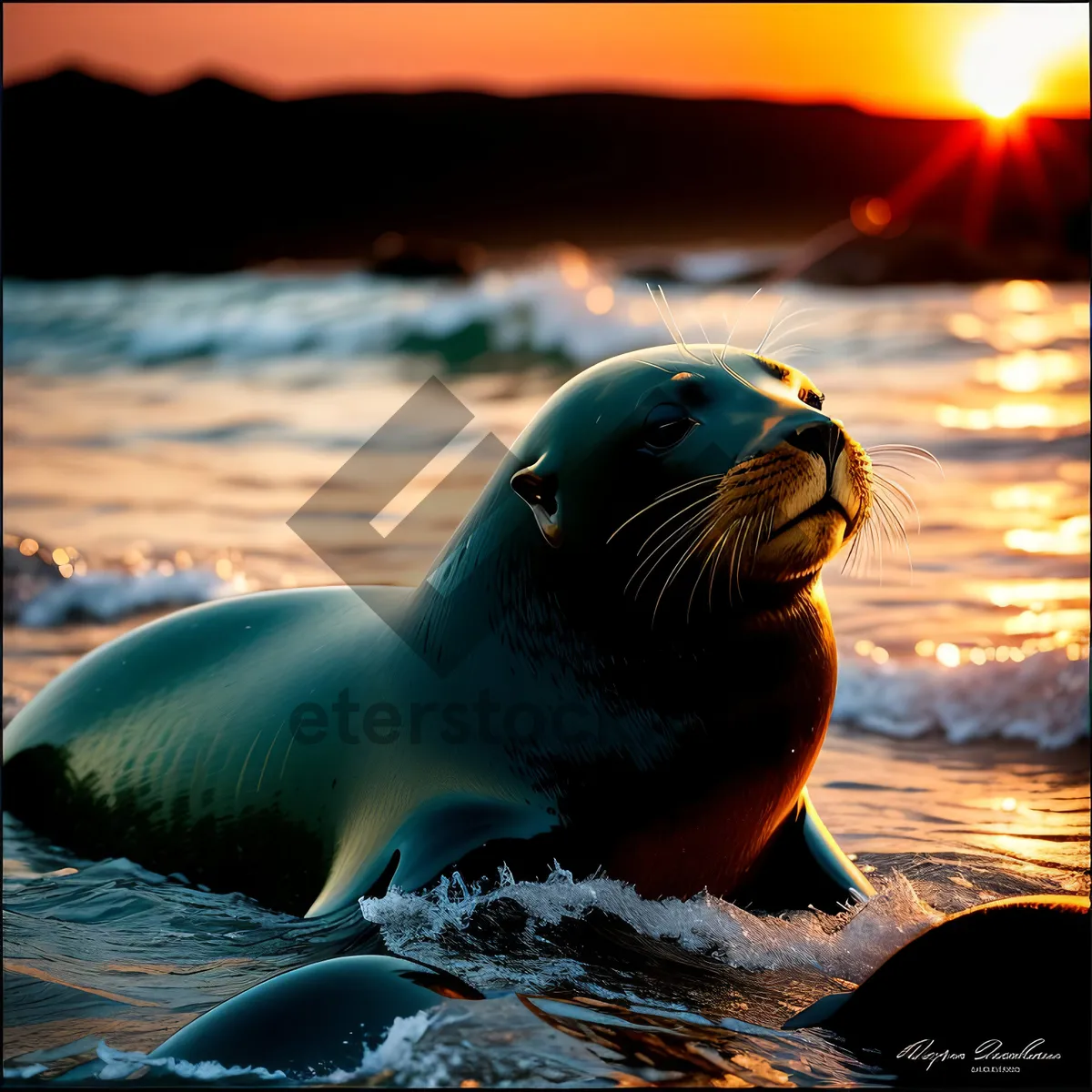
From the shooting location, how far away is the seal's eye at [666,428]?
4047mm

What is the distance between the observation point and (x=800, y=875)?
443 cm

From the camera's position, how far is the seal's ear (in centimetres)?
411

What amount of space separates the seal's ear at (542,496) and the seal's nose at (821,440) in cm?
62

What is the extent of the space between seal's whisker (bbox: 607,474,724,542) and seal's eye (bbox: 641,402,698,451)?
4.5 inches

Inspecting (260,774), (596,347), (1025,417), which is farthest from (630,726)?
(596,347)

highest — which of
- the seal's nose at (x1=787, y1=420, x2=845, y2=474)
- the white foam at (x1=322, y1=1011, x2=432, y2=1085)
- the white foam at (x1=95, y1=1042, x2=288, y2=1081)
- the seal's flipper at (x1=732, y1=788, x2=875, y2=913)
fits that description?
the seal's nose at (x1=787, y1=420, x2=845, y2=474)

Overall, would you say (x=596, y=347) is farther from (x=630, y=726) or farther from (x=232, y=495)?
(x=630, y=726)

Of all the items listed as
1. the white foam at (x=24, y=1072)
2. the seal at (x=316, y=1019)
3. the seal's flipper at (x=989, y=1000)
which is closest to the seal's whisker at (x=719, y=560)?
the seal's flipper at (x=989, y=1000)

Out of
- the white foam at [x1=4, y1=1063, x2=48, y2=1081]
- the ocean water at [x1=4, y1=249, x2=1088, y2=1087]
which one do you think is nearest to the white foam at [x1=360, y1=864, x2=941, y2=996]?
the ocean water at [x1=4, y1=249, x2=1088, y2=1087]

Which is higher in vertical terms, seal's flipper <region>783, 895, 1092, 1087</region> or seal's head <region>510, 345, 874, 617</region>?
seal's head <region>510, 345, 874, 617</region>

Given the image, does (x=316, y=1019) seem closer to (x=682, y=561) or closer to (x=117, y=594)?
(x=682, y=561)

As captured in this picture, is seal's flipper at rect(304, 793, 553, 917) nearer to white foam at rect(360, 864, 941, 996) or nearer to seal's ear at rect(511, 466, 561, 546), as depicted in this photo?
white foam at rect(360, 864, 941, 996)

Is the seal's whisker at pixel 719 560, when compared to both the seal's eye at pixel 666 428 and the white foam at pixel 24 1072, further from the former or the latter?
the white foam at pixel 24 1072

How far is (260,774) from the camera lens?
4551mm
